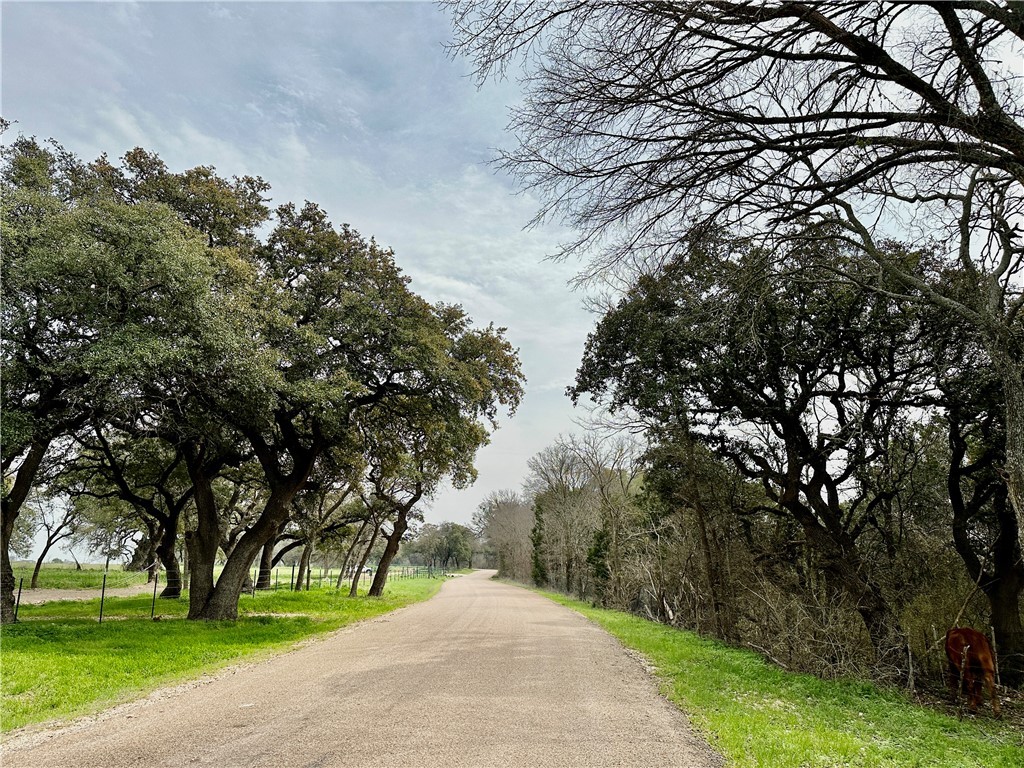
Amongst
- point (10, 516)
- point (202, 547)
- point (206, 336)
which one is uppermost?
point (206, 336)

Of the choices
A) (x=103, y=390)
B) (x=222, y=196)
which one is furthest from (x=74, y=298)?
(x=222, y=196)

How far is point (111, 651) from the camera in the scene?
32.4 ft

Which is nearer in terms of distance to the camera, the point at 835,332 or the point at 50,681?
the point at 50,681

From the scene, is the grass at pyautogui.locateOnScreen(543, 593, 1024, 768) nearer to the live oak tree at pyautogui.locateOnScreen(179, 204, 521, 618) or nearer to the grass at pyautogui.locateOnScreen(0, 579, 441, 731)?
the grass at pyautogui.locateOnScreen(0, 579, 441, 731)

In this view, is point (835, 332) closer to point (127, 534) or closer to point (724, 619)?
point (724, 619)

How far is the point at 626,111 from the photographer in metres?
5.46

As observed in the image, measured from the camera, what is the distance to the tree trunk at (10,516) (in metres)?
13.0

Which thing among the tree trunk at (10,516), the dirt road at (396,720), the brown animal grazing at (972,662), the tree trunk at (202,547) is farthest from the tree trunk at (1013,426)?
the tree trunk at (10,516)

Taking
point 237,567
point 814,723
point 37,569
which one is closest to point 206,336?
point 237,567

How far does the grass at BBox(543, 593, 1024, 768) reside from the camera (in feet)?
17.2

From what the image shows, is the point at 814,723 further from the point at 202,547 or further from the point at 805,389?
the point at 202,547

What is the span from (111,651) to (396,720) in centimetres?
714

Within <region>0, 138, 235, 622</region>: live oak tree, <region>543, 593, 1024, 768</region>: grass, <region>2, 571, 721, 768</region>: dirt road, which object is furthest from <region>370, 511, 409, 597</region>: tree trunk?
<region>543, 593, 1024, 768</region>: grass

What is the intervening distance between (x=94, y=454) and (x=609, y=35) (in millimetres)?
22462
